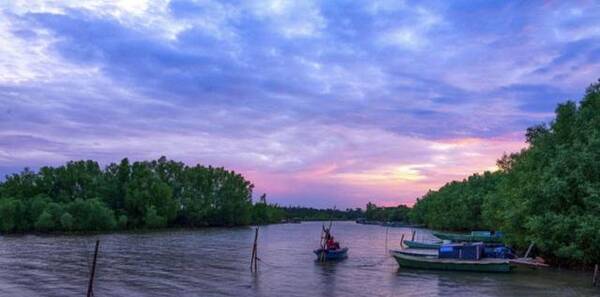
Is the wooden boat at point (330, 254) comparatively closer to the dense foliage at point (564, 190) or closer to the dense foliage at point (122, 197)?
the dense foliage at point (564, 190)

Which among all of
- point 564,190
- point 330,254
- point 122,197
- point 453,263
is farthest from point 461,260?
point 122,197

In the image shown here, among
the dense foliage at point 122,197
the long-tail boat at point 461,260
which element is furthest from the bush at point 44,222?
the long-tail boat at point 461,260

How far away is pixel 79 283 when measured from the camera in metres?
39.2

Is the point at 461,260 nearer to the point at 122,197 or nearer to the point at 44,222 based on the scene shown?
the point at 44,222

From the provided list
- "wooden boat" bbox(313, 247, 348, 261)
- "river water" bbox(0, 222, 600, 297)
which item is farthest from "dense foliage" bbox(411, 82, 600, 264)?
"wooden boat" bbox(313, 247, 348, 261)

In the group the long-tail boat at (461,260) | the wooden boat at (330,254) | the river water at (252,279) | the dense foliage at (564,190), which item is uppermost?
the dense foliage at (564,190)

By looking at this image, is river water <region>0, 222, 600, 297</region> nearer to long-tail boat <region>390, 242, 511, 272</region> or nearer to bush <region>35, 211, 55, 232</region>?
long-tail boat <region>390, 242, 511, 272</region>

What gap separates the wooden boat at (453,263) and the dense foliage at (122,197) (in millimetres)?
79648

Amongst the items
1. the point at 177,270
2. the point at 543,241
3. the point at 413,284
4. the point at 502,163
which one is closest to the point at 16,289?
the point at 177,270

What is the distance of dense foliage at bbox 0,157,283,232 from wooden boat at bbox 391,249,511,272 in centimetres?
7965

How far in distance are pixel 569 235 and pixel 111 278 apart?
35399mm

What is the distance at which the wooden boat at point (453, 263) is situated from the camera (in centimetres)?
4488

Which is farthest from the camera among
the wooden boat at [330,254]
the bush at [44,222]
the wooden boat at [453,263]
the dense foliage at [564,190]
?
the bush at [44,222]

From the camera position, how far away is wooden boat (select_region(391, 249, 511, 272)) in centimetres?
4488
